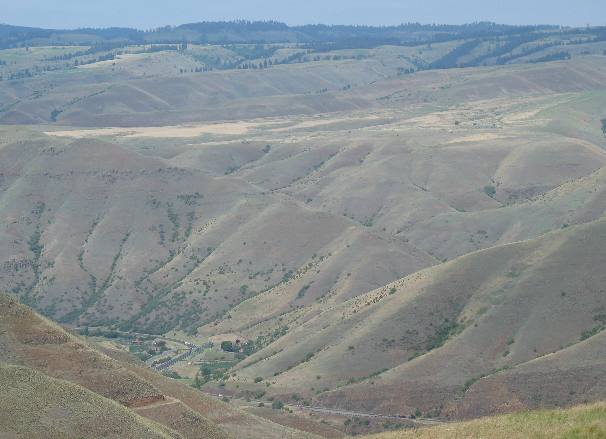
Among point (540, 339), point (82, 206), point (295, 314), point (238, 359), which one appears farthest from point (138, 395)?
point (82, 206)

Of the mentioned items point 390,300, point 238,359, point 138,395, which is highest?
point 138,395

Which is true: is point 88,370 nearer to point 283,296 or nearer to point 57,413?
point 57,413

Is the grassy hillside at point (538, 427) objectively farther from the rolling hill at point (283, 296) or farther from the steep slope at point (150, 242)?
the steep slope at point (150, 242)

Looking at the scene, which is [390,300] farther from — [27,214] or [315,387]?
[27,214]

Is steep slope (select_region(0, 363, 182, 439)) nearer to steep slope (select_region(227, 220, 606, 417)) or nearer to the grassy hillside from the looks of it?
the grassy hillside

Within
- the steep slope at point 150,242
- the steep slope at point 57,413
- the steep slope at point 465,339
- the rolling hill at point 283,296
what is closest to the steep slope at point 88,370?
the rolling hill at point 283,296

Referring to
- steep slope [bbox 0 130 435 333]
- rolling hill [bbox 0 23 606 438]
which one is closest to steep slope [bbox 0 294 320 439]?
rolling hill [bbox 0 23 606 438]
